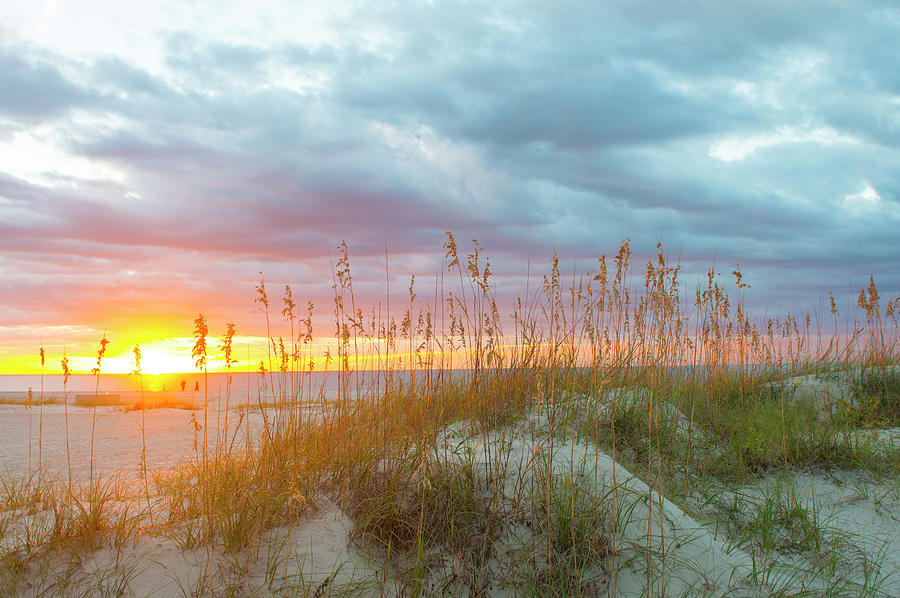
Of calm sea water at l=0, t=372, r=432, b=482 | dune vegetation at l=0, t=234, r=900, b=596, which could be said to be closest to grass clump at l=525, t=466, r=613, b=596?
dune vegetation at l=0, t=234, r=900, b=596

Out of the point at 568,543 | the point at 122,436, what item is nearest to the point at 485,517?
the point at 568,543

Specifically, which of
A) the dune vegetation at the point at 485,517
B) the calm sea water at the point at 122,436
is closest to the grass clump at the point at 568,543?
the dune vegetation at the point at 485,517

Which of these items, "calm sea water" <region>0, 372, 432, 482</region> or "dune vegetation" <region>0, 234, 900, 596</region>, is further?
"calm sea water" <region>0, 372, 432, 482</region>

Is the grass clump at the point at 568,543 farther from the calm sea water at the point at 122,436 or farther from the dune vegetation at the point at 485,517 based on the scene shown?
the calm sea water at the point at 122,436

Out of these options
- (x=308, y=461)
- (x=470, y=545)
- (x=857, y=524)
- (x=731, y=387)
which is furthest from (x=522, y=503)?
(x=731, y=387)

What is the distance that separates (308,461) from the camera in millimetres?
4094

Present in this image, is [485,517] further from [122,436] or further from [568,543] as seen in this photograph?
[122,436]

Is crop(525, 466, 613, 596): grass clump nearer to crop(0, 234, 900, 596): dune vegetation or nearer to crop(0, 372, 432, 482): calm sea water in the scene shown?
crop(0, 234, 900, 596): dune vegetation

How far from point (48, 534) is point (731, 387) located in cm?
775

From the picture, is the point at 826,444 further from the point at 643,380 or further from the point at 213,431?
the point at 213,431

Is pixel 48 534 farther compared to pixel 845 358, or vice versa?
pixel 845 358

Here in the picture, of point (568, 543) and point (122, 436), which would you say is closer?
point (568, 543)

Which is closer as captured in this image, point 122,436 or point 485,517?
point 485,517

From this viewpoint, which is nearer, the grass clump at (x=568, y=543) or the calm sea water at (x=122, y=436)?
the grass clump at (x=568, y=543)
